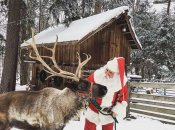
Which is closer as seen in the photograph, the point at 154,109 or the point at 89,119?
the point at 89,119

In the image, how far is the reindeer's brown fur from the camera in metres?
5.33

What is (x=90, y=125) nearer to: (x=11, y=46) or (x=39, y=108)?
(x=39, y=108)

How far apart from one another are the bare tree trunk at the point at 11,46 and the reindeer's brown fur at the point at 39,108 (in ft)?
→ 29.5

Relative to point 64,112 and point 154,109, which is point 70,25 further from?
point 64,112

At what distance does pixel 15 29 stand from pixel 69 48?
8.27ft

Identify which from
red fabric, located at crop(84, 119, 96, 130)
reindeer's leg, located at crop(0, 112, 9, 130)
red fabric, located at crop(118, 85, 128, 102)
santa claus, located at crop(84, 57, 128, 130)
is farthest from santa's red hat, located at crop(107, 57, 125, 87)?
reindeer's leg, located at crop(0, 112, 9, 130)

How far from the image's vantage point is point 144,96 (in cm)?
1076

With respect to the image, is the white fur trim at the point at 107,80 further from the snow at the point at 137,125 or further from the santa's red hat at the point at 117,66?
the snow at the point at 137,125

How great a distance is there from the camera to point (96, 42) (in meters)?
14.2

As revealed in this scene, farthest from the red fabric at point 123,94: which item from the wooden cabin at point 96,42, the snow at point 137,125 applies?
the wooden cabin at point 96,42

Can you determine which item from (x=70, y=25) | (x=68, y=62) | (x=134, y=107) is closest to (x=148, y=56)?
(x=70, y=25)

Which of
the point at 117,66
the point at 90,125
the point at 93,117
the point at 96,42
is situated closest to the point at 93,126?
the point at 90,125

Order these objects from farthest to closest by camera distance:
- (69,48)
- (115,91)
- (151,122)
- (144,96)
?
(69,48)
(144,96)
(151,122)
(115,91)

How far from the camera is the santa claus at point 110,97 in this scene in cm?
507
